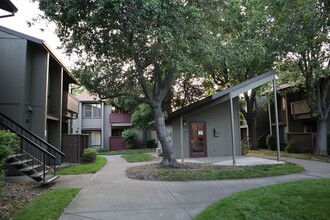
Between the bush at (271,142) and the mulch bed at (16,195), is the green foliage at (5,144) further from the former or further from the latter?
the bush at (271,142)

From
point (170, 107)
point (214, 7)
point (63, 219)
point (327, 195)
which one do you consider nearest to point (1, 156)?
point (63, 219)

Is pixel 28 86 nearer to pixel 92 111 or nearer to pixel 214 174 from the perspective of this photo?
pixel 214 174

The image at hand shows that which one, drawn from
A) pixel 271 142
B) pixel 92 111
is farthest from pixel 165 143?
pixel 92 111

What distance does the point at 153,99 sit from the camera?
12.7m

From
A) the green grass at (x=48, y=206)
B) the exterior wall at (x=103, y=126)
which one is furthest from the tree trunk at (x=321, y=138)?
the exterior wall at (x=103, y=126)

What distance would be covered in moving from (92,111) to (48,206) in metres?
25.8

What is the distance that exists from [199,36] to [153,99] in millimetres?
3505

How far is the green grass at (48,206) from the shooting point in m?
5.61

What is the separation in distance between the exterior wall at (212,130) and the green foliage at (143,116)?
28.3 feet

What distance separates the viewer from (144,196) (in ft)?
24.2

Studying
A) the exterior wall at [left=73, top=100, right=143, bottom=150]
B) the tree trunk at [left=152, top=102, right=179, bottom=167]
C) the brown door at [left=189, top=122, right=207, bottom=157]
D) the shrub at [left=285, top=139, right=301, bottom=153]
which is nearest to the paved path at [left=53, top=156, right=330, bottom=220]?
the tree trunk at [left=152, top=102, right=179, bottom=167]

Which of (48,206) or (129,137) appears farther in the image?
(129,137)

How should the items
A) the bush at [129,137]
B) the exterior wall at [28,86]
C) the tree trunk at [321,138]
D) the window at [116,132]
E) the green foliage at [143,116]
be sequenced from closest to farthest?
the exterior wall at [28,86], the tree trunk at [321,138], the green foliage at [143,116], the bush at [129,137], the window at [116,132]

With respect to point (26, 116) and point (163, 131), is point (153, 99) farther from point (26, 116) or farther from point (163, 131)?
point (26, 116)
